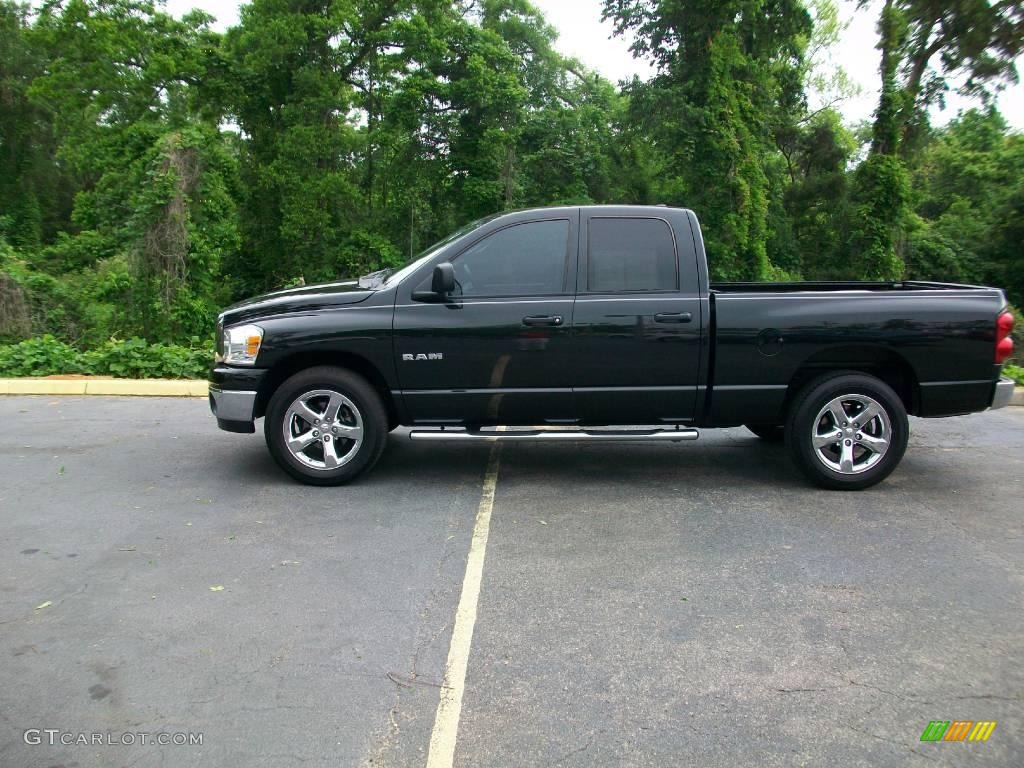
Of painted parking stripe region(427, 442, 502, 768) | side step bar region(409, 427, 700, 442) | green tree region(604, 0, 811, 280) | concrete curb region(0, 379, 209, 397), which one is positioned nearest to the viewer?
painted parking stripe region(427, 442, 502, 768)

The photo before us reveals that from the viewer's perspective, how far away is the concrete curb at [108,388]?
9586mm

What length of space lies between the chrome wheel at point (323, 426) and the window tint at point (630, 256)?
196 cm

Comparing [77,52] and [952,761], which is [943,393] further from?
[77,52]

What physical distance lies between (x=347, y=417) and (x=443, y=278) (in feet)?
4.11

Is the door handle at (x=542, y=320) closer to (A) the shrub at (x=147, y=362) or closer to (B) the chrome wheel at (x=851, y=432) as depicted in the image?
(B) the chrome wheel at (x=851, y=432)

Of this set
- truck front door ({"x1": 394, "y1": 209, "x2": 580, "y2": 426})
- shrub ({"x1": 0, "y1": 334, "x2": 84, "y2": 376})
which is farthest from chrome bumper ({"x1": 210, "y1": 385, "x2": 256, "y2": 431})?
shrub ({"x1": 0, "y1": 334, "x2": 84, "y2": 376})

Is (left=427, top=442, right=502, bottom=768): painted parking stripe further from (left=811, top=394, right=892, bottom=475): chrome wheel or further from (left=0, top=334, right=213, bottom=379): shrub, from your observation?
(left=0, top=334, right=213, bottom=379): shrub

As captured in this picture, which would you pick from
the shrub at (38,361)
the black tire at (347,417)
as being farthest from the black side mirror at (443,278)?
the shrub at (38,361)

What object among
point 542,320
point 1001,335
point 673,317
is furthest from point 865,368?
point 542,320

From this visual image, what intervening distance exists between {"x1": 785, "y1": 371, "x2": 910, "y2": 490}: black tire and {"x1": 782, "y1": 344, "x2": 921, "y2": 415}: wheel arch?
85 mm

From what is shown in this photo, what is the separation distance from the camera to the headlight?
5.87 m

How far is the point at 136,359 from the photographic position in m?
10.4

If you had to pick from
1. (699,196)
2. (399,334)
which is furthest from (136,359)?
(699,196)

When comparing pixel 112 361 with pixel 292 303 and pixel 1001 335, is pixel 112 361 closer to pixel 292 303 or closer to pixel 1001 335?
pixel 292 303
